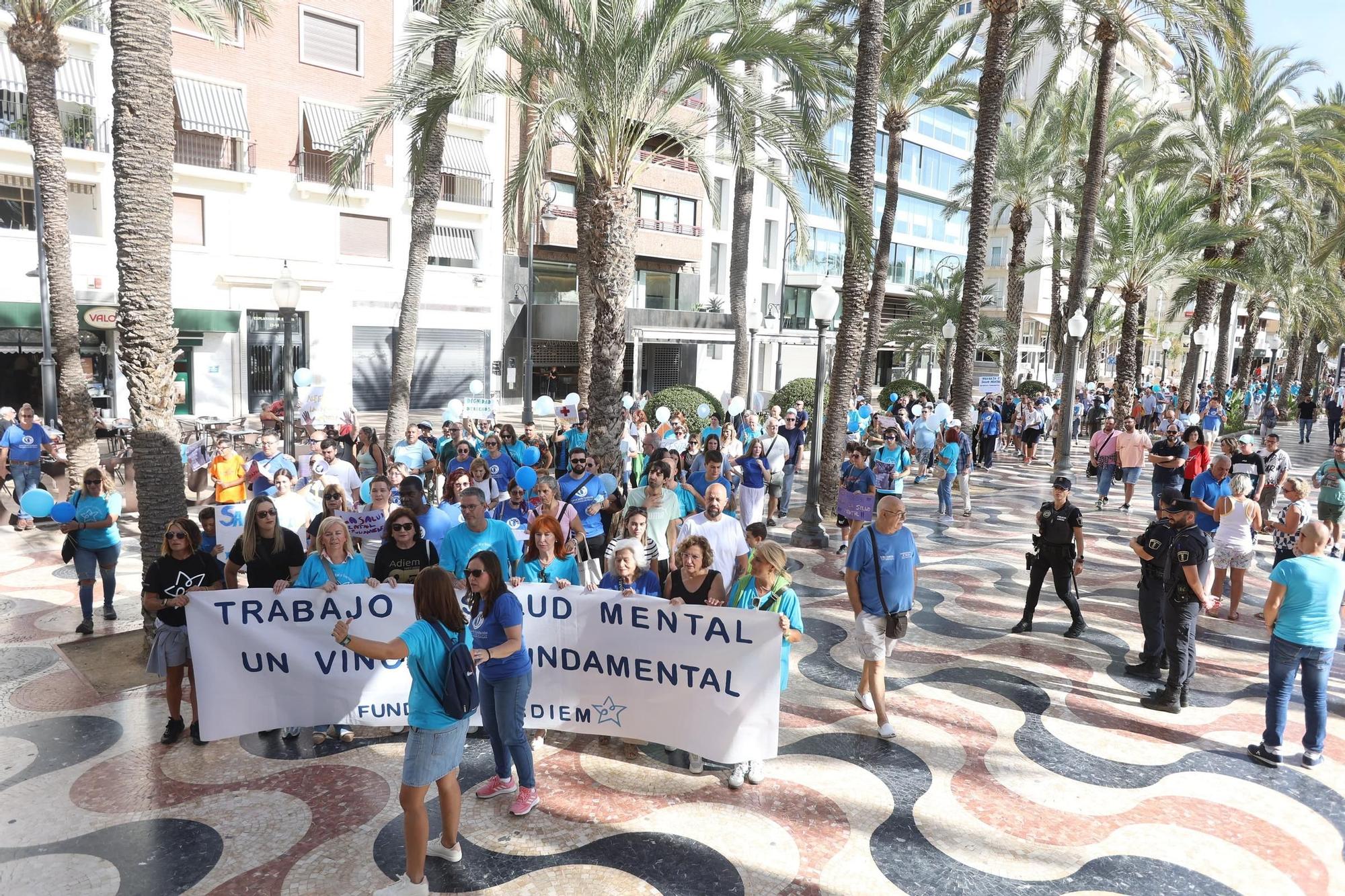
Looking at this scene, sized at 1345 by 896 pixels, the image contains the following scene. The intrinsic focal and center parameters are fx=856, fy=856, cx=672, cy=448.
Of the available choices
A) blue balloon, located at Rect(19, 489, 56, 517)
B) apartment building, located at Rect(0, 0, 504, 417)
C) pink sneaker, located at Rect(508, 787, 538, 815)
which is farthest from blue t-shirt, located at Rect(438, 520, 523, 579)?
apartment building, located at Rect(0, 0, 504, 417)

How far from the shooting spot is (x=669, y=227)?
37.6m

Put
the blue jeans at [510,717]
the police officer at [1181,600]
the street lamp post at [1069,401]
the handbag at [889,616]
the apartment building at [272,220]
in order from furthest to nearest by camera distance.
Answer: the apartment building at [272,220] → the street lamp post at [1069,401] → the police officer at [1181,600] → the handbag at [889,616] → the blue jeans at [510,717]

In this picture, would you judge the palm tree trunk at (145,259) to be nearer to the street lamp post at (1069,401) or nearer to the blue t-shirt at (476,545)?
the blue t-shirt at (476,545)

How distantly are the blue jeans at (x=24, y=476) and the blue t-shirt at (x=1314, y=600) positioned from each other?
591 inches

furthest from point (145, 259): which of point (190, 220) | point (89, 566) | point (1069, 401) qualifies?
point (190, 220)

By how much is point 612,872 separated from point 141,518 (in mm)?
5461

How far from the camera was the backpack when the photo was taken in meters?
4.15

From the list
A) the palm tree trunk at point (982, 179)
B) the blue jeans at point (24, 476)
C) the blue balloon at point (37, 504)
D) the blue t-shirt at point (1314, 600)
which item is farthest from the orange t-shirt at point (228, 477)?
the palm tree trunk at point (982, 179)

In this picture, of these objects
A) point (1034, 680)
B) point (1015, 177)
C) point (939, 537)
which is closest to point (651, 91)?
point (939, 537)

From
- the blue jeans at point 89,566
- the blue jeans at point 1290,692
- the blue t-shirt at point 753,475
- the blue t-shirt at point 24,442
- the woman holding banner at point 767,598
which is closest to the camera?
the woman holding banner at point 767,598

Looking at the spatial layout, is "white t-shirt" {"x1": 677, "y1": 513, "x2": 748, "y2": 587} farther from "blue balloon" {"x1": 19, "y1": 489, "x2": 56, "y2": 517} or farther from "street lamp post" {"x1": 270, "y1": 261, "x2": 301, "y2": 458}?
"street lamp post" {"x1": 270, "y1": 261, "x2": 301, "y2": 458}

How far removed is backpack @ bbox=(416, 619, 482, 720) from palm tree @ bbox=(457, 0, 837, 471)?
7574 mm

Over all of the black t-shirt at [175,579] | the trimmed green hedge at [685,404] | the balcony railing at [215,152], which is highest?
the balcony railing at [215,152]

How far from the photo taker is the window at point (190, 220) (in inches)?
1016
